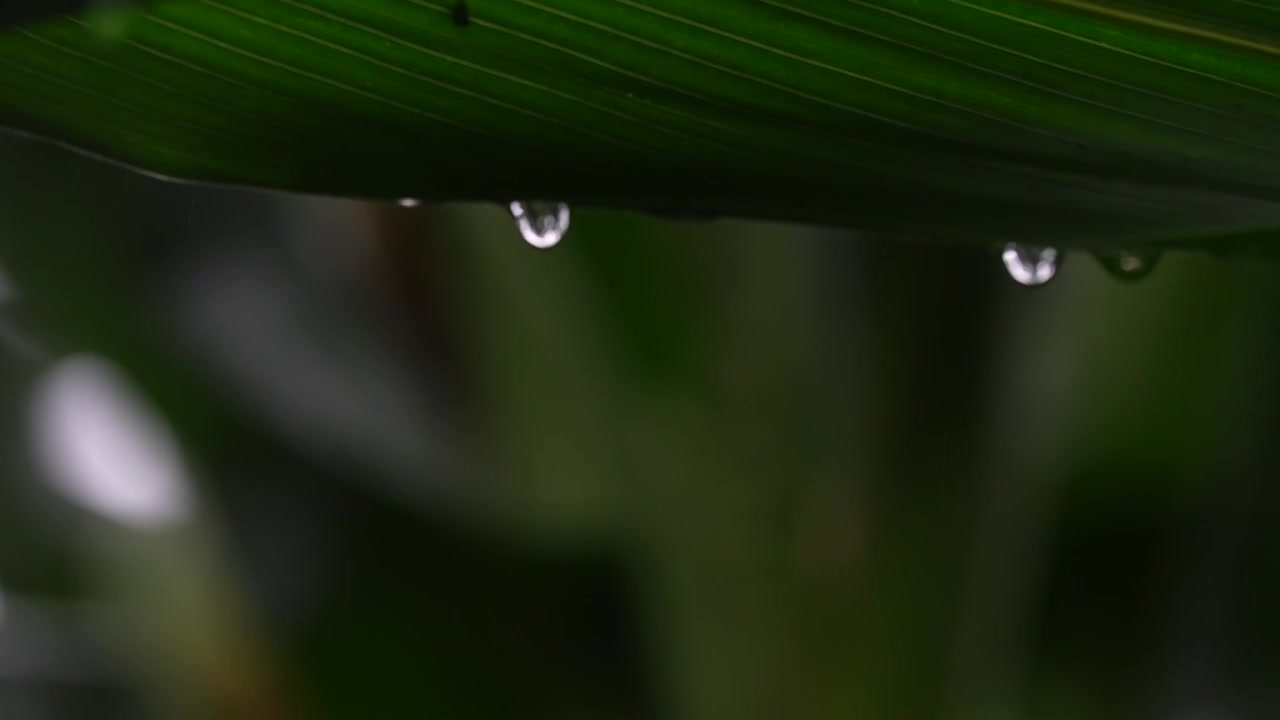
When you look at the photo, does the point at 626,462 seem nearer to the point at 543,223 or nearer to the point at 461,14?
the point at 543,223

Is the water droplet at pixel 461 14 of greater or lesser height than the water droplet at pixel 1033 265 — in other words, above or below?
below

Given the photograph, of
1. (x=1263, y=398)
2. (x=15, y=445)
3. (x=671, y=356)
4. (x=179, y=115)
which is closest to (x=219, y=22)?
(x=179, y=115)

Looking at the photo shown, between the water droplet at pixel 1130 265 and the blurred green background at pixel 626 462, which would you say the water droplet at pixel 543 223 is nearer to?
the water droplet at pixel 1130 265

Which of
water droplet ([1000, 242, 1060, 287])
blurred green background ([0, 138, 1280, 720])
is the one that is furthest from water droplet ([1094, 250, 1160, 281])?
blurred green background ([0, 138, 1280, 720])

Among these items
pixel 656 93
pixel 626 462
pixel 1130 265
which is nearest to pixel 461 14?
pixel 656 93

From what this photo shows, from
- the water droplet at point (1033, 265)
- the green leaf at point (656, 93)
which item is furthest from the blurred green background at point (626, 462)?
the green leaf at point (656, 93)
